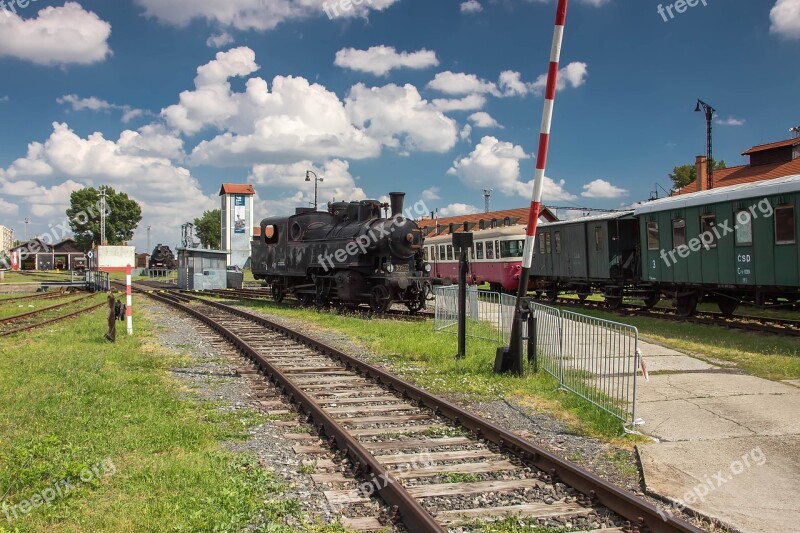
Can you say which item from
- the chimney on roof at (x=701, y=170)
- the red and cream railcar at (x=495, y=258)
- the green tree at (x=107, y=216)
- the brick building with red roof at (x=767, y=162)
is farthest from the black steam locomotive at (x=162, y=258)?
the brick building with red roof at (x=767, y=162)

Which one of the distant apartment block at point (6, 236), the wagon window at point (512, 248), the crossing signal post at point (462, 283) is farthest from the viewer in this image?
the distant apartment block at point (6, 236)

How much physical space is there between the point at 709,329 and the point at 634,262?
205 inches

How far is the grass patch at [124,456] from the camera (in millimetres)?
4055

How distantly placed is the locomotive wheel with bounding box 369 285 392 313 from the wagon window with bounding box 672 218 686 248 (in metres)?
7.72

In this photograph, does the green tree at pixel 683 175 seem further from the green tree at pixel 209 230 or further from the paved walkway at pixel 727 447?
the green tree at pixel 209 230

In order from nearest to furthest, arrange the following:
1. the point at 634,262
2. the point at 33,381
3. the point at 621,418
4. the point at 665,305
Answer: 1. the point at 621,418
2. the point at 33,381
3. the point at 634,262
4. the point at 665,305

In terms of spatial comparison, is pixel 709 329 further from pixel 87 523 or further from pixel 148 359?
pixel 87 523

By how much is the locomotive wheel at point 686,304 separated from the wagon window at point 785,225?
143 inches

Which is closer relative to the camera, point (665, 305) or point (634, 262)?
point (634, 262)

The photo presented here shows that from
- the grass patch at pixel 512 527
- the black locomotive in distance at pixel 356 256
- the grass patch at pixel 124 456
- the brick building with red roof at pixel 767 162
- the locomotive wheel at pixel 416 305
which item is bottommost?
the grass patch at pixel 512 527

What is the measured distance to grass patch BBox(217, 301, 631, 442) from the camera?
6.63 meters

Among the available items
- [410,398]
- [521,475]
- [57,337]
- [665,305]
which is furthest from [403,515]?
[665,305]

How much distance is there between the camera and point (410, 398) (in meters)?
7.54

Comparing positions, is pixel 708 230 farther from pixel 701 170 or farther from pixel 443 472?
pixel 701 170
